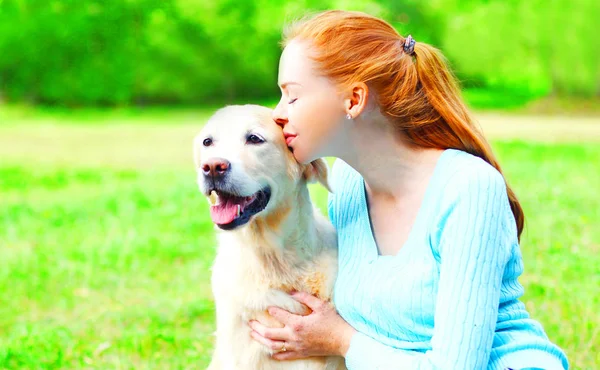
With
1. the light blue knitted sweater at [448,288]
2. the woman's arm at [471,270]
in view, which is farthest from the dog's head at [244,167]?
the woman's arm at [471,270]

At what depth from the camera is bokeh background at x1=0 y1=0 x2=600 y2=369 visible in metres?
4.48

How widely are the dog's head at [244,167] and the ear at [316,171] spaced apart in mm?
27

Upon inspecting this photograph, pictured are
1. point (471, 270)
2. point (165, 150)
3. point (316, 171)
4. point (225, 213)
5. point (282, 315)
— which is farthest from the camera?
point (165, 150)

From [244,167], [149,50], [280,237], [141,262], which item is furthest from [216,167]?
[149,50]

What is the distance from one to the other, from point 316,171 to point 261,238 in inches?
12.9

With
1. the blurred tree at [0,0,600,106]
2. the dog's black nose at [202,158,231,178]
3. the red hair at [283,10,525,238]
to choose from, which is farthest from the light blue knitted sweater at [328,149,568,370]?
the blurred tree at [0,0,600,106]

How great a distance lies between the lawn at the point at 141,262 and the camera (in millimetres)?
4086

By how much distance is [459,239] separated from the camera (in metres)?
2.21

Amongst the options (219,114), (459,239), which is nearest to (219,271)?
(219,114)

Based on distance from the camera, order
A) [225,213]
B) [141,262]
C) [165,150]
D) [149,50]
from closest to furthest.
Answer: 1. [225,213]
2. [141,262]
3. [165,150]
4. [149,50]

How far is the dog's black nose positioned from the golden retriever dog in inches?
2.8

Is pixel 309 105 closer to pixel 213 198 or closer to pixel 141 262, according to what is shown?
pixel 213 198

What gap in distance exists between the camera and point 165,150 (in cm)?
1383

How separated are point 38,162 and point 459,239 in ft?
35.9
